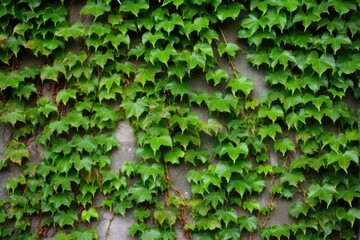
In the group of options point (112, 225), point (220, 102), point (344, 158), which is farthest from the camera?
point (112, 225)

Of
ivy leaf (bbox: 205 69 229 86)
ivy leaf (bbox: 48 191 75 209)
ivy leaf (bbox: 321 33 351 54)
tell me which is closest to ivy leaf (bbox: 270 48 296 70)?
ivy leaf (bbox: 321 33 351 54)

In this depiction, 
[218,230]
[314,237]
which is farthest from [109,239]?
[314,237]

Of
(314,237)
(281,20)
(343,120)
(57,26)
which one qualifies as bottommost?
(314,237)

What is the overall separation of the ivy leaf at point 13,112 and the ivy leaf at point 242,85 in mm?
1790

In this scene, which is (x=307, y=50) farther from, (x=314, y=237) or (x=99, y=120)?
(x=99, y=120)

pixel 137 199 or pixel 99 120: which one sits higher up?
pixel 99 120

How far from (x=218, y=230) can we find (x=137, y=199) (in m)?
0.74

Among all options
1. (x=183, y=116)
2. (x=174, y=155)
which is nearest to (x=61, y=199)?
(x=174, y=155)

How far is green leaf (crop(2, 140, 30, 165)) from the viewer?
378 cm

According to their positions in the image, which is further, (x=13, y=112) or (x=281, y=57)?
(x=13, y=112)

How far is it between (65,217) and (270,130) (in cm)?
189

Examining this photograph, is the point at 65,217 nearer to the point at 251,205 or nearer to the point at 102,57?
the point at 102,57

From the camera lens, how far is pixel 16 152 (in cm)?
380

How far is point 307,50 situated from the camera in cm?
375
